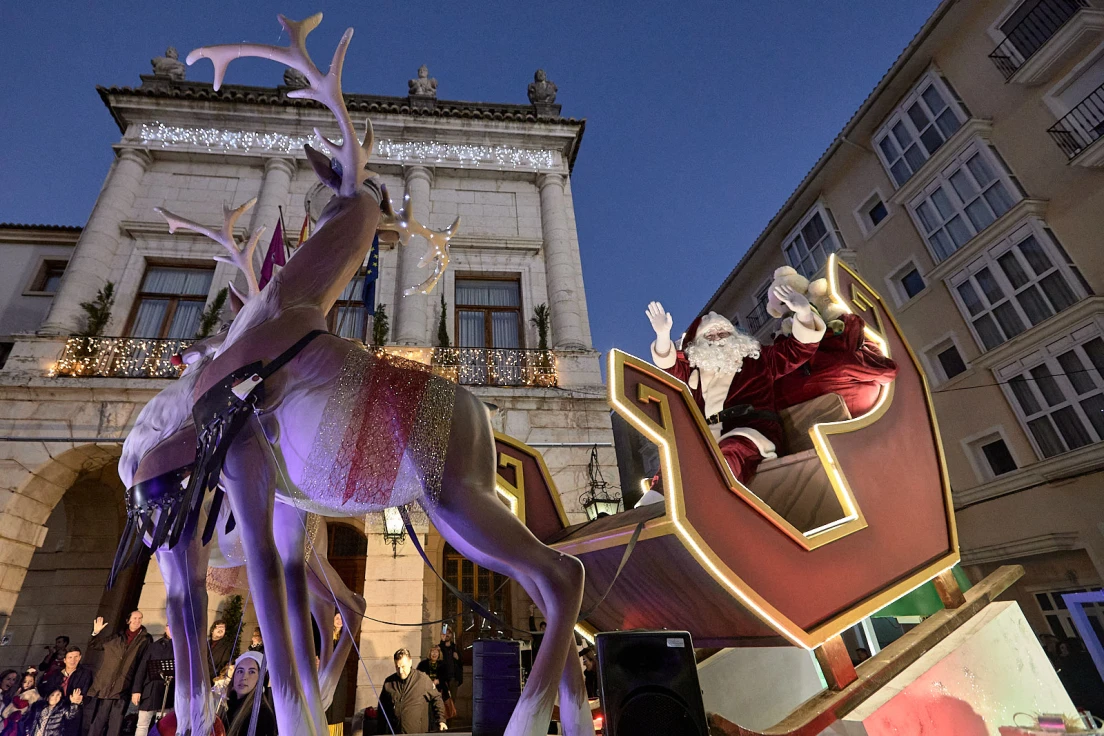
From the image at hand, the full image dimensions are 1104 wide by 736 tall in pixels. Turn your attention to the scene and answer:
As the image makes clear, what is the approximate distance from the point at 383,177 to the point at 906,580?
12.6 meters

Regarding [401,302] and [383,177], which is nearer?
[401,302]

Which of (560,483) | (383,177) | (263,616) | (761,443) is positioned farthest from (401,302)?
(263,616)

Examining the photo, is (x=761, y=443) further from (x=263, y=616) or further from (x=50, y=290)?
(x=50, y=290)

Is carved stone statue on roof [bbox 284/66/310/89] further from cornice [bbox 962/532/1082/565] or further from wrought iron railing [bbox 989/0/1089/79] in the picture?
cornice [bbox 962/532/1082/565]

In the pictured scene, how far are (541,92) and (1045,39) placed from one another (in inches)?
450

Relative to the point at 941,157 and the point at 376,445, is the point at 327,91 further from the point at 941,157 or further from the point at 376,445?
the point at 941,157

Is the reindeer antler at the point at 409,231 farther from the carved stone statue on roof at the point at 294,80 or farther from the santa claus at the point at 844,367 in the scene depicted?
the carved stone statue on roof at the point at 294,80

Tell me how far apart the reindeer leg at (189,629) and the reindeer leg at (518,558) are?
1022mm

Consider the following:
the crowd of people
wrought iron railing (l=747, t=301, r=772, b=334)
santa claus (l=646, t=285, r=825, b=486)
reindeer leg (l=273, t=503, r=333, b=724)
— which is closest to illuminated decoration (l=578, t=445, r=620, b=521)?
the crowd of people

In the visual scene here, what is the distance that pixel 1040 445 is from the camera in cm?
1134

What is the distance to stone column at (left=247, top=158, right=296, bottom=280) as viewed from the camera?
11273 mm

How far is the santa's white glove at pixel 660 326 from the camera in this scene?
337 cm

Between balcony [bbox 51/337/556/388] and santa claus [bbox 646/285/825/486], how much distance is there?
5.86m

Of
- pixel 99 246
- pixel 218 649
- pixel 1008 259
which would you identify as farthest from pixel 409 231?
pixel 1008 259
